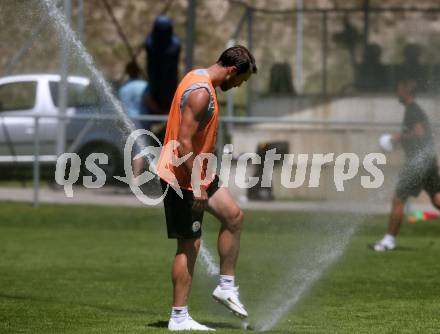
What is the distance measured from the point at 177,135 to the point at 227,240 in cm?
98

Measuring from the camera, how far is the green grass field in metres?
10.4

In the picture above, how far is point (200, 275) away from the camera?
12609 millimetres

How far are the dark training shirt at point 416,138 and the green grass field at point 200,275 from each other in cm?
120

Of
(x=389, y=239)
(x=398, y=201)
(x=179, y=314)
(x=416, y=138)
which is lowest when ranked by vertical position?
(x=389, y=239)

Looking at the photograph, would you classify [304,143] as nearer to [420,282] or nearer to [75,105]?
[75,105]

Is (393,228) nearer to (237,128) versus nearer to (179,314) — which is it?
(237,128)

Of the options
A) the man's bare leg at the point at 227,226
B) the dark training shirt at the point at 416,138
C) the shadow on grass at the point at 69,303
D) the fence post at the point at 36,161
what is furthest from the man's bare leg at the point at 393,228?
the man's bare leg at the point at 227,226

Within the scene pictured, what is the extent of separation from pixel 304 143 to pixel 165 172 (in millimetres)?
11666

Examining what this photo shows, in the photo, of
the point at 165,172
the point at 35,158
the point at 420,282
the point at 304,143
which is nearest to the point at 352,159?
the point at 304,143

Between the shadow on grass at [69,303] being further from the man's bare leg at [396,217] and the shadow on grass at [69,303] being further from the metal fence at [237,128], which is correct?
the metal fence at [237,128]

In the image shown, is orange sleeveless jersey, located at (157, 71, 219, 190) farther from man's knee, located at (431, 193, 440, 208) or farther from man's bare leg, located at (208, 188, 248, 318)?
man's knee, located at (431, 193, 440, 208)

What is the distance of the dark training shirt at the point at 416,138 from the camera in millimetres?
16328

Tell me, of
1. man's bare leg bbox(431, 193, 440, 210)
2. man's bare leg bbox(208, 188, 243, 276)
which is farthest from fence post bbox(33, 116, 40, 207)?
man's bare leg bbox(208, 188, 243, 276)

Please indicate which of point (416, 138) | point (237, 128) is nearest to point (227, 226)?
point (416, 138)
